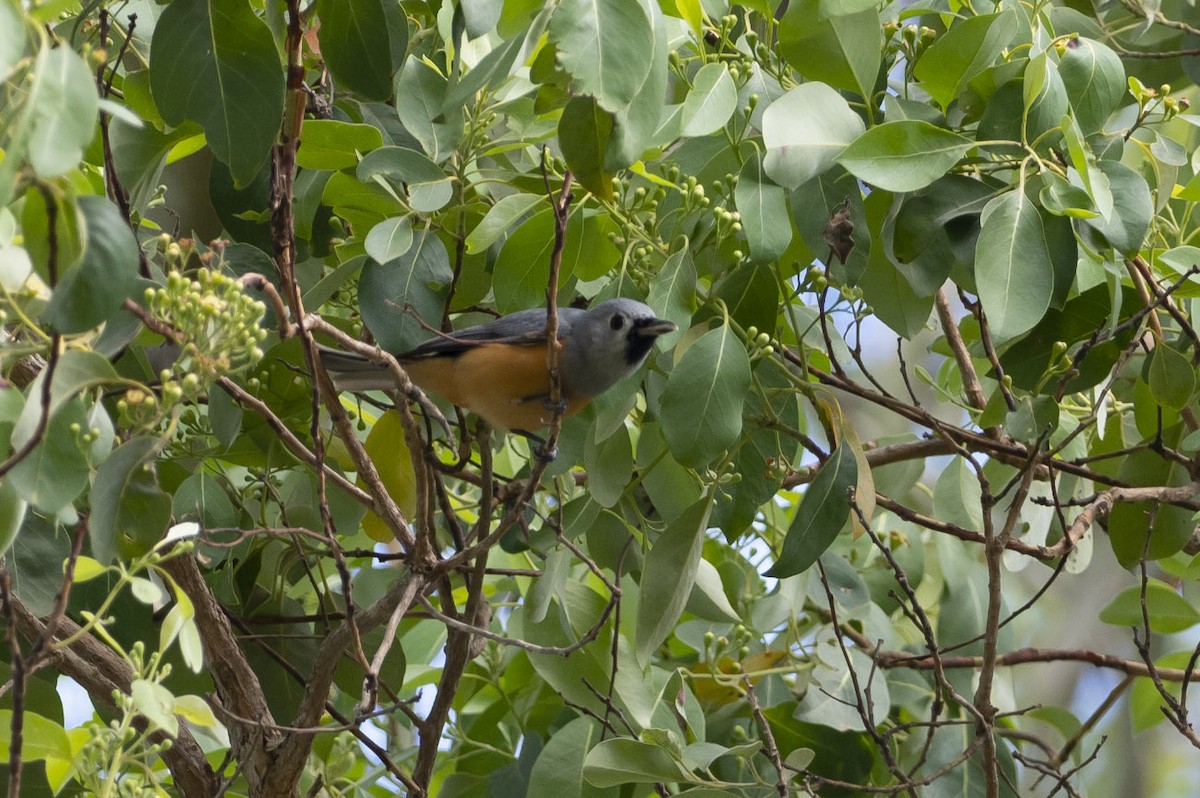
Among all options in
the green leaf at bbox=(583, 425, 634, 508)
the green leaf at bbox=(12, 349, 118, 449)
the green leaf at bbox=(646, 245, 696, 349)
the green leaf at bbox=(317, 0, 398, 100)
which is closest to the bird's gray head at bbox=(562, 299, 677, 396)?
the green leaf at bbox=(583, 425, 634, 508)

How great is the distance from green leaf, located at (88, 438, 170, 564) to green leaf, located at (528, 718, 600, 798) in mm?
1211

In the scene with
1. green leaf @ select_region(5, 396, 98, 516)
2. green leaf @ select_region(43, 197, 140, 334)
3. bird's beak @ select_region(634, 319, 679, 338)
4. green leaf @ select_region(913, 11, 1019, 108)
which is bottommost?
green leaf @ select_region(5, 396, 98, 516)

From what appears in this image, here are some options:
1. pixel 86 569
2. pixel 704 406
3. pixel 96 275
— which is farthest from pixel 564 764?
pixel 96 275

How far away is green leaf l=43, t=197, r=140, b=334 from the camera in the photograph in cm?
141

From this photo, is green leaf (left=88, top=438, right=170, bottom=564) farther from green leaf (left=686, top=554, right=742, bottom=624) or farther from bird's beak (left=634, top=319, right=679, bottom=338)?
green leaf (left=686, top=554, right=742, bottom=624)

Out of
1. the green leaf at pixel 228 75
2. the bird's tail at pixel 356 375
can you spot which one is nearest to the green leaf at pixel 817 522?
the bird's tail at pixel 356 375

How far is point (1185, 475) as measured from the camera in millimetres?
3109

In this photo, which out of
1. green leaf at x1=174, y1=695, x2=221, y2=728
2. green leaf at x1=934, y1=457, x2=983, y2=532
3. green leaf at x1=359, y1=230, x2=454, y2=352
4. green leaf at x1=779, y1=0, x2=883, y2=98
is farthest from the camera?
green leaf at x1=934, y1=457, x2=983, y2=532

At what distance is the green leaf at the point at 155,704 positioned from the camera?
1454mm

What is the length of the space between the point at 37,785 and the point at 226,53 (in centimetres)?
166

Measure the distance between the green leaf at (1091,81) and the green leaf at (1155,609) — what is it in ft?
5.04

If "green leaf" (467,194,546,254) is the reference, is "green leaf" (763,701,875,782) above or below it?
below

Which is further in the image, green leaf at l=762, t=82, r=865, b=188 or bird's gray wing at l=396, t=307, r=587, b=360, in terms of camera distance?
bird's gray wing at l=396, t=307, r=587, b=360

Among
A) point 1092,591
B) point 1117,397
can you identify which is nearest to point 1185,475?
point 1117,397
